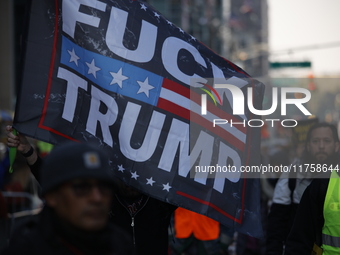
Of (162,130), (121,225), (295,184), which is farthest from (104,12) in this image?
(295,184)

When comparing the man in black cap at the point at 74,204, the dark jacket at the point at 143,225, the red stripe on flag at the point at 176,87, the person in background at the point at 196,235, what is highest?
the red stripe on flag at the point at 176,87

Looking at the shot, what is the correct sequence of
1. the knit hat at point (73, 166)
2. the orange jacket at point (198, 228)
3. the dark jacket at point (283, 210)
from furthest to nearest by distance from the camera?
the orange jacket at point (198, 228) → the dark jacket at point (283, 210) → the knit hat at point (73, 166)

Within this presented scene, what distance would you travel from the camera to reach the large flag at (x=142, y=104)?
5051 mm

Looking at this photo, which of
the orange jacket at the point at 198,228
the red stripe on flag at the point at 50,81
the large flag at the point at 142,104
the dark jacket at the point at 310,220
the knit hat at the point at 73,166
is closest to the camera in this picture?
the knit hat at the point at 73,166

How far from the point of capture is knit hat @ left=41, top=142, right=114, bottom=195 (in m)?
2.60

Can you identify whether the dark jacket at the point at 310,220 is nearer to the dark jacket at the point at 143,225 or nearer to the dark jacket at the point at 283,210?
the dark jacket at the point at 143,225

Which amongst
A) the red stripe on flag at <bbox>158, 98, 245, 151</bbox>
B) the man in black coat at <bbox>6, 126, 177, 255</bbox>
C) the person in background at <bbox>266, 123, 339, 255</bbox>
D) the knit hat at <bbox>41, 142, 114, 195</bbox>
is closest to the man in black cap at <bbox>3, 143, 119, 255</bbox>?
the knit hat at <bbox>41, 142, 114, 195</bbox>

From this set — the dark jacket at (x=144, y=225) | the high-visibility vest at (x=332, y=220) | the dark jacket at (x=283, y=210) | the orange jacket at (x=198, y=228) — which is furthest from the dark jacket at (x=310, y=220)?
the orange jacket at (x=198, y=228)

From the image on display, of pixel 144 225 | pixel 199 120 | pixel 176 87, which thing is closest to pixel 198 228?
pixel 199 120

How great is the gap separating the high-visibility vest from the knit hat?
7.92ft

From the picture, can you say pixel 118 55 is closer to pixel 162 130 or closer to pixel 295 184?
pixel 162 130

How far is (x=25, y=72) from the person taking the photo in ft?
16.3

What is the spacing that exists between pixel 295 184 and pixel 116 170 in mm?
1920

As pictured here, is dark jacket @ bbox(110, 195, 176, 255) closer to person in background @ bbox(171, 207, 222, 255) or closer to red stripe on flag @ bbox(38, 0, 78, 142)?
red stripe on flag @ bbox(38, 0, 78, 142)
